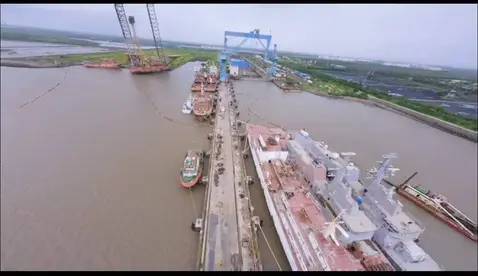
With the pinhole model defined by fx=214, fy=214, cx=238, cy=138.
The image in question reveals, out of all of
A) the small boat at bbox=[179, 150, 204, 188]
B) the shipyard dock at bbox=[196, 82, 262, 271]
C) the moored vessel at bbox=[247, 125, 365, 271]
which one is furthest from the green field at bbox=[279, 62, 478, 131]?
the small boat at bbox=[179, 150, 204, 188]

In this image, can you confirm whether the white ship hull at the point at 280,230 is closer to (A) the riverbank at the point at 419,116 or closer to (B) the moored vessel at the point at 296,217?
(B) the moored vessel at the point at 296,217

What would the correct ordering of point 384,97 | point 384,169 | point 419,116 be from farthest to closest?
point 384,97, point 419,116, point 384,169

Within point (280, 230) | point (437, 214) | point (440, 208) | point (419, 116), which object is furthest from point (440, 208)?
point (419, 116)

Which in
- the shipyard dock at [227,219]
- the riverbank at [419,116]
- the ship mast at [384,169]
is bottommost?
the riverbank at [419,116]

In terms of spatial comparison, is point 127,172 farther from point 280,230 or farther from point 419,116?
point 419,116

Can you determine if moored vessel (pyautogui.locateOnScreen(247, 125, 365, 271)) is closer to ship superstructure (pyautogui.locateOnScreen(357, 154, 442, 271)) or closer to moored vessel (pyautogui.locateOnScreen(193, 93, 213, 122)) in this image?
ship superstructure (pyautogui.locateOnScreen(357, 154, 442, 271))

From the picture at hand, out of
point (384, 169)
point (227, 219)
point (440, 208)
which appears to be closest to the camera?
point (384, 169)

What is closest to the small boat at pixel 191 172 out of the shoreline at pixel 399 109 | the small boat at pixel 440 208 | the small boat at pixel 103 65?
the small boat at pixel 440 208
